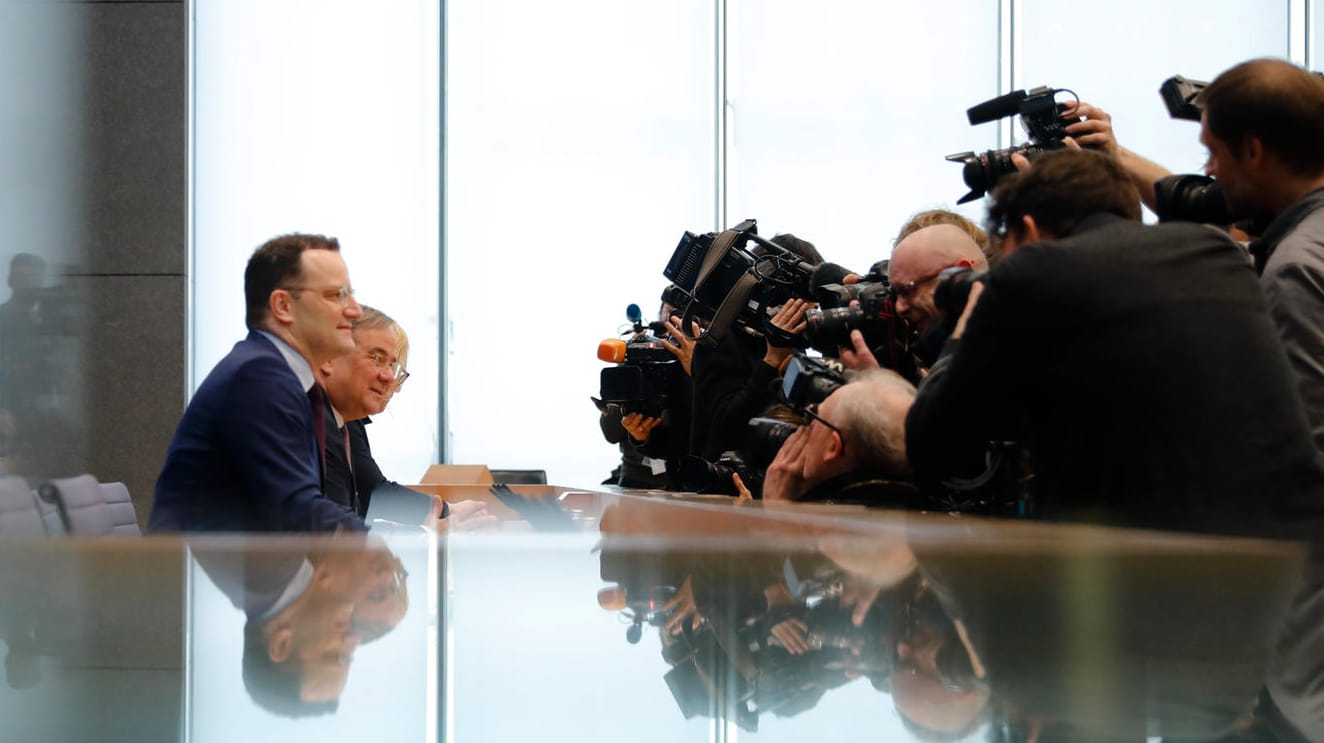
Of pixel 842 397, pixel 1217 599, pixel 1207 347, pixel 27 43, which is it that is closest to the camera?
pixel 1217 599

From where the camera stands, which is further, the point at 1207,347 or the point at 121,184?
the point at 121,184

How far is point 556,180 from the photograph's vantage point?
6.82 m

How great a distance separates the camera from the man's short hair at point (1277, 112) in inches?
71.2

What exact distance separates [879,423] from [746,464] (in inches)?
34.3

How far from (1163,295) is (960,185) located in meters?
5.21

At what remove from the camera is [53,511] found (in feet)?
6.74

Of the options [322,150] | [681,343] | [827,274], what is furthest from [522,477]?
[827,274]

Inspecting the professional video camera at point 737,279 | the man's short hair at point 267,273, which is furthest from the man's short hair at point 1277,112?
the man's short hair at point 267,273

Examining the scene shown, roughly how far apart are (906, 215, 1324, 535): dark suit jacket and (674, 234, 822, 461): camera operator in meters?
1.22

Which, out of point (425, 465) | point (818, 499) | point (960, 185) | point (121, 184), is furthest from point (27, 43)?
point (818, 499)

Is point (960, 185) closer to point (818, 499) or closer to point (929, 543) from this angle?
point (818, 499)

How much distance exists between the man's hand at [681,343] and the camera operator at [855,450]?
4.24 feet

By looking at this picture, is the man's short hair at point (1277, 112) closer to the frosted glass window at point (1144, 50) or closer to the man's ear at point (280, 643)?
the man's ear at point (280, 643)

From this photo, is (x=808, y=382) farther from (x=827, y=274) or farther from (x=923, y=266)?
(x=827, y=274)
